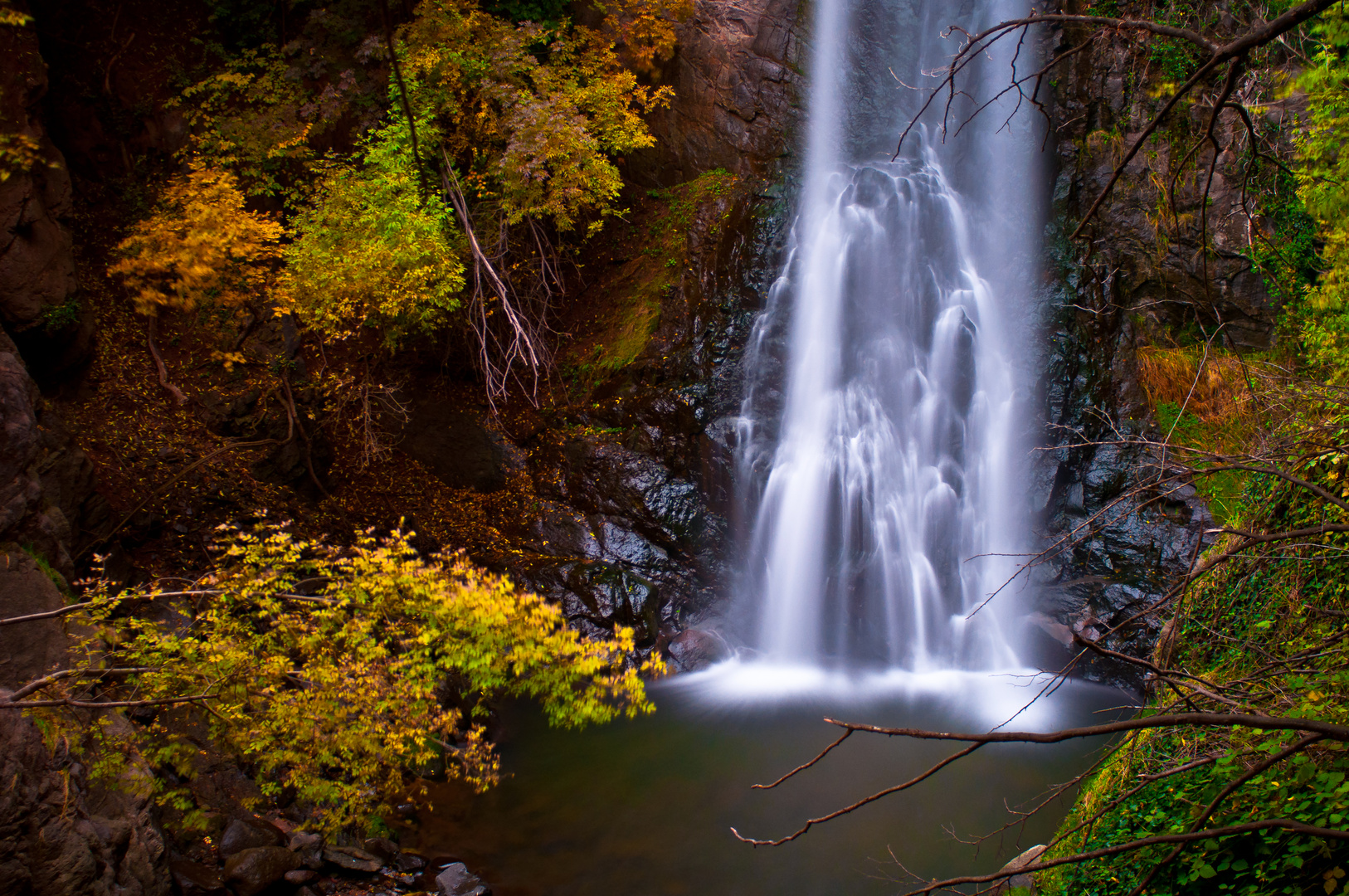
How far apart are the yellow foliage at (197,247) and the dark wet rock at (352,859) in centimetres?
574

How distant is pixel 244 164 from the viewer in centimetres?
1041

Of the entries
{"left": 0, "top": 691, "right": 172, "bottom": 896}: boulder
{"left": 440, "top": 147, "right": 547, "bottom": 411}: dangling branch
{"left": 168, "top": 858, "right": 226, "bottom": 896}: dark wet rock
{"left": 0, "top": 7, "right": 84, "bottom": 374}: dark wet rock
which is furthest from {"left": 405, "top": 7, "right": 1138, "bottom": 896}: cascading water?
{"left": 0, "top": 7, "right": 84, "bottom": 374}: dark wet rock

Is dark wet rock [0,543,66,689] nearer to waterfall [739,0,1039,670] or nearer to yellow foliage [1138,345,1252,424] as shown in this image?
waterfall [739,0,1039,670]

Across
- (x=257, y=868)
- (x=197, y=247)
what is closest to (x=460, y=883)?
(x=257, y=868)

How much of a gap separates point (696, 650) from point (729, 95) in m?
10.9

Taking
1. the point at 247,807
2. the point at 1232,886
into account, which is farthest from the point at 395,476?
the point at 1232,886

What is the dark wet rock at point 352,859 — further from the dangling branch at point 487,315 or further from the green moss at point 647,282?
the green moss at point 647,282

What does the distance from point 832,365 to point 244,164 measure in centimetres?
970

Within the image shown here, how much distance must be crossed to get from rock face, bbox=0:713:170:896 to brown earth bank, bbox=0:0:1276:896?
3.15 meters

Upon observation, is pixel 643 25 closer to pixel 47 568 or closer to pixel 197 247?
pixel 197 247

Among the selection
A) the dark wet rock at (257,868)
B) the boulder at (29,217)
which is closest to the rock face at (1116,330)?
the dark wet rock at (257,868)

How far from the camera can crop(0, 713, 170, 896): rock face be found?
134 inches

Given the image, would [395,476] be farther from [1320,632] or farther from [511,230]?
[1320,632]

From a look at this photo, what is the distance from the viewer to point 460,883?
213 inches
